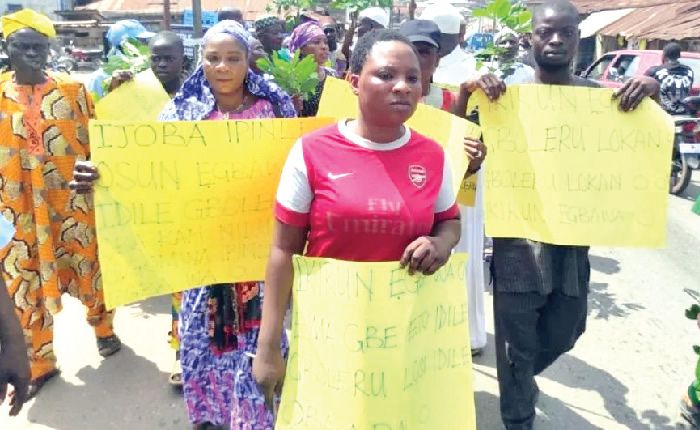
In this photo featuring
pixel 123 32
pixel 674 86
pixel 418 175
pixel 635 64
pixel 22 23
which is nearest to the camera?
pixel 418 175

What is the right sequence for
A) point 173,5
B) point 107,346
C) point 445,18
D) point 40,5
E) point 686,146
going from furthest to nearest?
point 40,5 < point 173,5 < point 686,146 < point 445,18 < point 107,346

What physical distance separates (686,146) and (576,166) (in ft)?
20.2

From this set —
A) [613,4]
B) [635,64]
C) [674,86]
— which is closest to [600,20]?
[613,4]

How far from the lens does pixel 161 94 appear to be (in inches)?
142

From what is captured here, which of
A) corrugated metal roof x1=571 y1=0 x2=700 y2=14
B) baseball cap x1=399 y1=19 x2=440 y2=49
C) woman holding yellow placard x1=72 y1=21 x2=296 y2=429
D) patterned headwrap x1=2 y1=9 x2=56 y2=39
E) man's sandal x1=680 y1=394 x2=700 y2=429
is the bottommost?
man's sandal x1=680 y1=394 x2=700 y2=429

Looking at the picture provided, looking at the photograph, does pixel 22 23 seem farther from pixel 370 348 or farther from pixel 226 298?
pixel 370 348

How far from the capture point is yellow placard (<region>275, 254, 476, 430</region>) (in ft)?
5.70

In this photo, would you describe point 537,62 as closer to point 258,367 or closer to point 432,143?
point 432,143

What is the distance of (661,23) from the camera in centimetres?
1700

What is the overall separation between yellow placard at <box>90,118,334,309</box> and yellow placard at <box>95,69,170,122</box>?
1.28 metres

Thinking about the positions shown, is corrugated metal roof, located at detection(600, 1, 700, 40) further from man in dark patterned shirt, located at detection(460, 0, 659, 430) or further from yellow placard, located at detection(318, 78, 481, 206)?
yellow placard, located at detection(318, 78, 481, 206)

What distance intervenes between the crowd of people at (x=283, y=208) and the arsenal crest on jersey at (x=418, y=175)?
0.6 inches

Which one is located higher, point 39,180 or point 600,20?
point 600,20

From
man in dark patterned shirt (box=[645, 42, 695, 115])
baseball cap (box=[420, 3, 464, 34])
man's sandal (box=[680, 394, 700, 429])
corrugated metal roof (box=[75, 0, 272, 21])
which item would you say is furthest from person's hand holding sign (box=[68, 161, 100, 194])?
corrugated metal roof (box=[75, 0, 272, 21])
